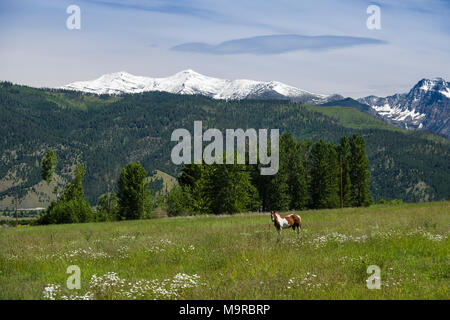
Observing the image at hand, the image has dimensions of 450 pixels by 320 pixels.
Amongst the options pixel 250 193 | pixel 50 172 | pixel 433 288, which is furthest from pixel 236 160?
pixel 433 288

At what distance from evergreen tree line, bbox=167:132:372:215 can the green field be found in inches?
2180

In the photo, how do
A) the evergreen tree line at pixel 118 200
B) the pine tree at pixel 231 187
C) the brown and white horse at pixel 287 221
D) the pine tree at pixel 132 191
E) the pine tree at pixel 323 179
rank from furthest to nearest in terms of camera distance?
1. the pine tree at pixel 323 179
2. the pine tree at pixel 132 191
3. the evergreen tree line at pixel 118 200
4. the pine tree at pixel 231 187
5. the brown and white horse at pixel 287 221

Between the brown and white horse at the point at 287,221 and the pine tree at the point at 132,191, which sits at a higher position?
the brown and white horse at the point at 287,221

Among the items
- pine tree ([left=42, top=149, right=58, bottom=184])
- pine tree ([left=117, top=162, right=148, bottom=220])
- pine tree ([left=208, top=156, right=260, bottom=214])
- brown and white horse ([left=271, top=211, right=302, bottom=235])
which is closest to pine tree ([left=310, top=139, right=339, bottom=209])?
pine tree ([left=208, top=156, right=260, bottom=214])

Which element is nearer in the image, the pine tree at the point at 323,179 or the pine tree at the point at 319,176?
the pine tree at the point at 323,179

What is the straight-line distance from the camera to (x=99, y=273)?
15617mm

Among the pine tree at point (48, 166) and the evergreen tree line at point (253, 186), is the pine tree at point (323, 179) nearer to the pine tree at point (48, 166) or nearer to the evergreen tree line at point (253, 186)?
the evergreen tree line at point (253, 186)

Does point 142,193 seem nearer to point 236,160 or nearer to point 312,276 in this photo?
point 236,160

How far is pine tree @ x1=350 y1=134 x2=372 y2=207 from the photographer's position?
311 feet

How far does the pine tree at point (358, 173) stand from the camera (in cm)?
9469

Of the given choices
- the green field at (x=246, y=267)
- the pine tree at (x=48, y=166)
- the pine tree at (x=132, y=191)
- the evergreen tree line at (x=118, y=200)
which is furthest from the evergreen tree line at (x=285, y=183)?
the green field at (x=246, y=267)

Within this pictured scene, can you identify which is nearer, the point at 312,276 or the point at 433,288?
the point at 433,288

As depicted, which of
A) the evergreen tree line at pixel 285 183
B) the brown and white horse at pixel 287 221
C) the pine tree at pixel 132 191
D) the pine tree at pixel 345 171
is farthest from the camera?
the pine tree at pixel 345 171
